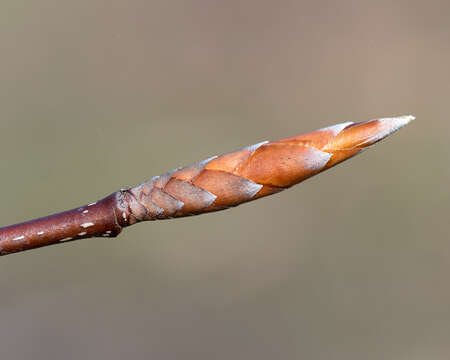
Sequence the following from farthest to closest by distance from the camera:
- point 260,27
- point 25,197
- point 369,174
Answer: point 260,27 → point 369,174 → point 25,197

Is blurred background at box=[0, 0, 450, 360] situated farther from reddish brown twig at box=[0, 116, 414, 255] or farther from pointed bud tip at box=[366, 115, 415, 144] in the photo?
pointed bud tip at box=[366, 115, 415, 144]

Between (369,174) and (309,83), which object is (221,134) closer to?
(309,83)

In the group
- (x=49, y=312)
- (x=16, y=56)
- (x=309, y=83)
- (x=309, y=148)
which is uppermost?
(x=16, y=56)

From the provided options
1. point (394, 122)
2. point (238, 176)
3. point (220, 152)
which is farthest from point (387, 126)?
point (220, 152)

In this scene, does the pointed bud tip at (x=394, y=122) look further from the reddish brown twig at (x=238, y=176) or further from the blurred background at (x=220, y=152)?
the blurred background at (x=220, y=152)

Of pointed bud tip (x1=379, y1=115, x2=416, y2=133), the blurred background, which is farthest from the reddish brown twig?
the blurred background

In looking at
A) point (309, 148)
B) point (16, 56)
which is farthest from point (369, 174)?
point (309, 148)

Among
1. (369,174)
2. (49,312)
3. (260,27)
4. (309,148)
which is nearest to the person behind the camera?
(309,148)

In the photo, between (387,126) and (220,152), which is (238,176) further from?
(220,152)
